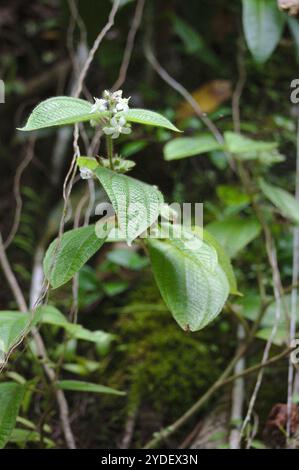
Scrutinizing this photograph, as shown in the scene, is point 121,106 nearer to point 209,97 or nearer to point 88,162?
point 88,162

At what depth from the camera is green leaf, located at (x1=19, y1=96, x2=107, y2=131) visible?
647 millimetres

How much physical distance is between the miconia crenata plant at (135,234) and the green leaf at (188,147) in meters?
0.42

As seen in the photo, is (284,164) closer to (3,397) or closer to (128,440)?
(128,440)

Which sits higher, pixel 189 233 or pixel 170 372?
pixel 189 233

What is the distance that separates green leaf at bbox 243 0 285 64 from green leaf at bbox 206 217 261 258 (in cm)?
42

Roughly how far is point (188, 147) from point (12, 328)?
25.3 inches

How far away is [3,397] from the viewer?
821 millimetres

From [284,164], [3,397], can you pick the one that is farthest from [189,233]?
[284,164]

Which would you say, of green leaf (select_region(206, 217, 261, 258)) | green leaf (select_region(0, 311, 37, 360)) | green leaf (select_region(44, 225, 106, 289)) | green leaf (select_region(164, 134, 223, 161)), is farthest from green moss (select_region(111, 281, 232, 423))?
green leaf (select_region(44, 225, 106, 289))

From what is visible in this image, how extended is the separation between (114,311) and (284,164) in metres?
0.68

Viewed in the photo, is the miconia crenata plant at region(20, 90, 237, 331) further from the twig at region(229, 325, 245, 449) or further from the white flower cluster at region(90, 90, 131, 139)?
the twig at region(229, 325, 245, 449)

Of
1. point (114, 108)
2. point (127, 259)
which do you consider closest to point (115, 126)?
point (114, 108)

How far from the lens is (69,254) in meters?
0.72

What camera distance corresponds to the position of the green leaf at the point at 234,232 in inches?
49.4
